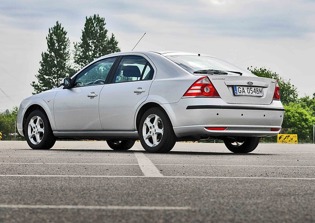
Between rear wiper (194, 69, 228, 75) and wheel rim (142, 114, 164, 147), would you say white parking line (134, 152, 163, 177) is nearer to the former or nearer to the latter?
wheel rim (142, 114, 164, 147)

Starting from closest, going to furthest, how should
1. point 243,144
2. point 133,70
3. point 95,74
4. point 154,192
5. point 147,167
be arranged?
point 154,192
point 147,167
point 133,70
point 243,144
point 95,74

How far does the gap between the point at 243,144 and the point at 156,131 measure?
207 centimetres

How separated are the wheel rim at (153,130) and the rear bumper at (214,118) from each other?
0.34 metres

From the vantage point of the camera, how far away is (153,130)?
11.6 m

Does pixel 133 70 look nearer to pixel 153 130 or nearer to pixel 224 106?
pixel 153 130

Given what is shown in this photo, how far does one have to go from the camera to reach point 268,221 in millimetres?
4336

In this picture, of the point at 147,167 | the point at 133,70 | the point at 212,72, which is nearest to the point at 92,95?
the point at 133,70

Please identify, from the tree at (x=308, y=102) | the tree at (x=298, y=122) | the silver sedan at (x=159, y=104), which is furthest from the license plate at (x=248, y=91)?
the tree at (x=308, y=102)

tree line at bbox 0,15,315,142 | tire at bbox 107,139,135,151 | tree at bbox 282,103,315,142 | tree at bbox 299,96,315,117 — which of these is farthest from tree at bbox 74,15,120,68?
tire at bbox 107,139,135,151

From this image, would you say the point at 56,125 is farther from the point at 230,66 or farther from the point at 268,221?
the point at 268,221

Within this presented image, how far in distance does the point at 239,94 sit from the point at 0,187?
19.6 ft

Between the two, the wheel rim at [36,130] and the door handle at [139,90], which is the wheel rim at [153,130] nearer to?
the door handle at [139,90]

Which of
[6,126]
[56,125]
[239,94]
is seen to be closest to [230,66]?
[239,94]

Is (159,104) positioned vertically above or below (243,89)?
below
